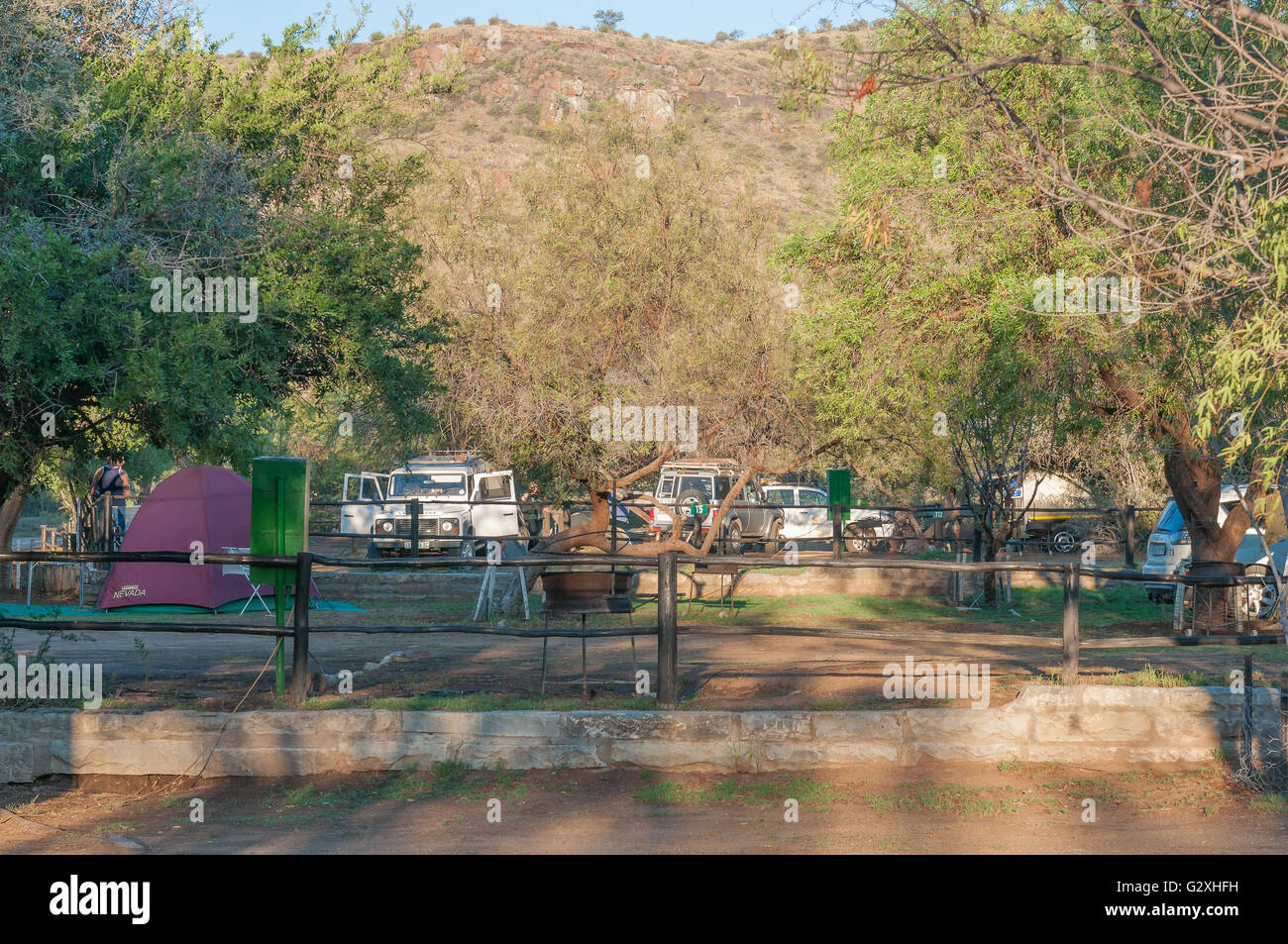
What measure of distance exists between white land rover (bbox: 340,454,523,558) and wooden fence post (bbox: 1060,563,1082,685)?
1370 centimetres

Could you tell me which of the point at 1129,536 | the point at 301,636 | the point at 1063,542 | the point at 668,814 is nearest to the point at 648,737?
the point at 668,814

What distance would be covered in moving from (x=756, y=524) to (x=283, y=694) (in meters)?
19.4

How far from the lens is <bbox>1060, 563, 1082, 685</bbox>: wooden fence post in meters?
7.61

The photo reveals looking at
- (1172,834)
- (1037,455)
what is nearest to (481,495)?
(1037,455)

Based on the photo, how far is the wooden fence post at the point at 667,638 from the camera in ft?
24.7

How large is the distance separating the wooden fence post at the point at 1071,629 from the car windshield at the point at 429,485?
15.3 meters

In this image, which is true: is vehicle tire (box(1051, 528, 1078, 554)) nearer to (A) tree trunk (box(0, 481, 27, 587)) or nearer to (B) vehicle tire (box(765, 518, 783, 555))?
(B) vehicle tire (box(765, 518, 783, 555))

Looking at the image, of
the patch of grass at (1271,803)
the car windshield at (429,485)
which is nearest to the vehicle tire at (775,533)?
the car windshield at (429,485)

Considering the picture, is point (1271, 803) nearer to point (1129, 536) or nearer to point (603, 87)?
point (1129, 536)

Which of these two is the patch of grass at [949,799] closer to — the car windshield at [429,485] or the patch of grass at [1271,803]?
the patch of grass at [1271,803]

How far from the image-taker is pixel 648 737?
720 centimetres

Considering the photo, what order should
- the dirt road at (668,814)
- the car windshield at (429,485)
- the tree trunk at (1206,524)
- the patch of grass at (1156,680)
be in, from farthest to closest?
1. the car windshield at (429,485)
2. the tree trunk at (1206,524)
3. the patch of grass at (1156,680)
4. the dirt road at (668,814)

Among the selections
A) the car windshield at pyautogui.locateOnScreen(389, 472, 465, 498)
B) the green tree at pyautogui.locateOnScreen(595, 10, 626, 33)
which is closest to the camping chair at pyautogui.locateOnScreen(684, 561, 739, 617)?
the car windshield at pyautogui.locateOnScreen(389, 472, 465, 498)

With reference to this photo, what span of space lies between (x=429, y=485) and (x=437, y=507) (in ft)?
3.56
